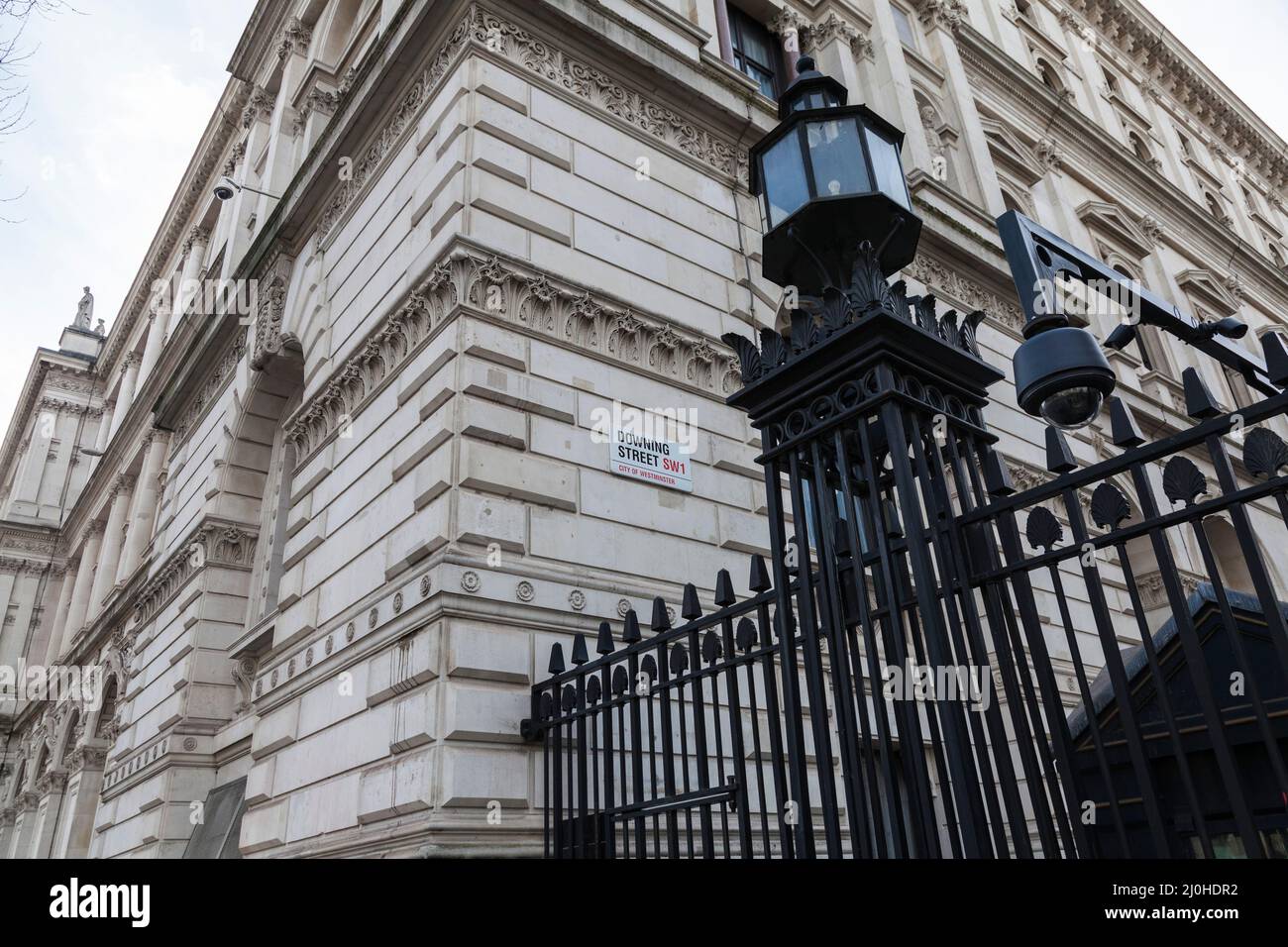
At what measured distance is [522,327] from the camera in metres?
8.97

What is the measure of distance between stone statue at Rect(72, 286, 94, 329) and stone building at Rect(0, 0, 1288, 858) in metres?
34.2

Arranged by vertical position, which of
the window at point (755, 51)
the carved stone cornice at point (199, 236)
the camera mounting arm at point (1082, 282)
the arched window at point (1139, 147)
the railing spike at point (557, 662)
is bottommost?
the railing spike at point (557, 662)

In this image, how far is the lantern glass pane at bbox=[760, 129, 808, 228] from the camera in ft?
14.5

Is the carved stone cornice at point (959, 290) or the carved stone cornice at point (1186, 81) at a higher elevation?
the carved stone cornice at point (1186, 81)

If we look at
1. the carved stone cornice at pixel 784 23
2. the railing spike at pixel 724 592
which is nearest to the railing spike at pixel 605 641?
the railing spike at pixel 724 592

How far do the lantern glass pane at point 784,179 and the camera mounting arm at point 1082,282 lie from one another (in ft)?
3.10

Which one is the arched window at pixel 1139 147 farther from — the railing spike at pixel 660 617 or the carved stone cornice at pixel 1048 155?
the railing spike at pixel 660 617

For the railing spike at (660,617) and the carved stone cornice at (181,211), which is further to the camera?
the carved stone cornice at (181,211)

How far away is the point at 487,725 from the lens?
7.05 m

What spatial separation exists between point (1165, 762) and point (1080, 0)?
114 feet

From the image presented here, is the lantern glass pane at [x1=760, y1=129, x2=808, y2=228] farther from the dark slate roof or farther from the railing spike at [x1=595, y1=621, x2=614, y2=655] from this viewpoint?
the railing spike at [x1=595, y1=621, x2=614, y2=655]

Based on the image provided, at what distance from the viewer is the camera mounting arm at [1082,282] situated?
13.2ft

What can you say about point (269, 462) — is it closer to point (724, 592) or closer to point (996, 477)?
point (724, 592)

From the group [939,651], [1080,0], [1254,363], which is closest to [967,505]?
[939,651]
